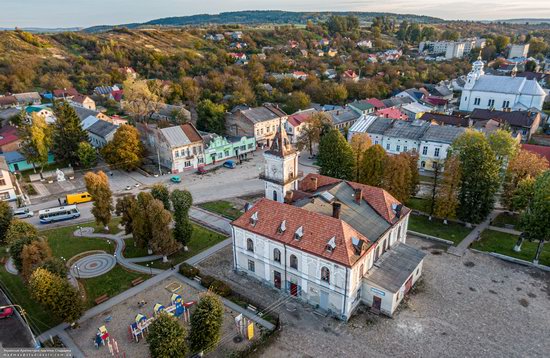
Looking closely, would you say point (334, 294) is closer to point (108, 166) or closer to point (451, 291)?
point (451, 291)

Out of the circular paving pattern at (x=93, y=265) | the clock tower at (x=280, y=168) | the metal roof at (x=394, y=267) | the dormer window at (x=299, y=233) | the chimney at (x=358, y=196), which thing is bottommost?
the circular paving pattern at (x=93, y=265)

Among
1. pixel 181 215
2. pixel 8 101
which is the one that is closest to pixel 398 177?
pixel 181 215

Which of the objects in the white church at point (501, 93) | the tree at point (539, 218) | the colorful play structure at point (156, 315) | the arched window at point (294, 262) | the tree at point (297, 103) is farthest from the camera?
the tree at point (297, 103)

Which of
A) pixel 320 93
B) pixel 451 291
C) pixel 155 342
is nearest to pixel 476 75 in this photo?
pixel 320 93

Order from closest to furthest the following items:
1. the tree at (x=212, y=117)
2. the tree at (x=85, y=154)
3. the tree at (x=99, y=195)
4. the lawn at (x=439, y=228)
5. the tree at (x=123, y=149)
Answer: the tree at (x=99, y=195)
the lawn at (x=439, y=228)
the tree at (x=123, y=149)
the tree at (x=85, y=154)
the tree at (x=212, y=117)

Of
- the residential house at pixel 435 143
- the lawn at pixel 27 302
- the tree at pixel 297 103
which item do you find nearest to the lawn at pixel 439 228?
the residential house at pixel 435 143

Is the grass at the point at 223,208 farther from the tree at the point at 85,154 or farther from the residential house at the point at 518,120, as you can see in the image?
the residential house at the point at 518,120

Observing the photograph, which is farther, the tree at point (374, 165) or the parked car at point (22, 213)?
the parked car at point (22, 213)
